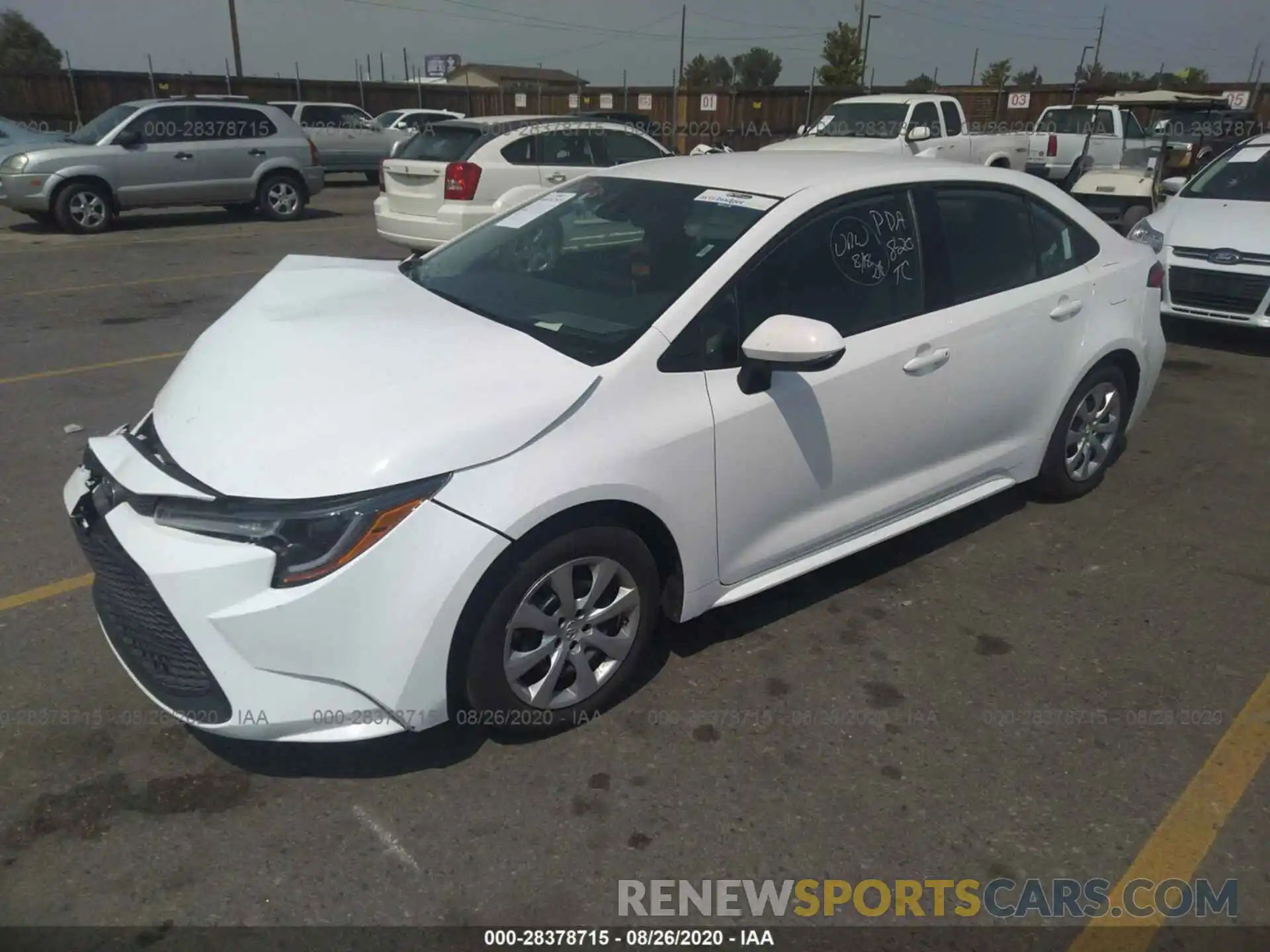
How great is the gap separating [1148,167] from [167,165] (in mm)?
14149

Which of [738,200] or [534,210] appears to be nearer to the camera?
[738,200]

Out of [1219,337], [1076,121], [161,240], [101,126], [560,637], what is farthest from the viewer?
[1076,121]

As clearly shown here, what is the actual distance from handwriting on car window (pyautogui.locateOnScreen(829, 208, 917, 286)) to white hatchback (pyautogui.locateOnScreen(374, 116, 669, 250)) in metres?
5.84

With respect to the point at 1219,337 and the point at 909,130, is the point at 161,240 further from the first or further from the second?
the point at 1219,337

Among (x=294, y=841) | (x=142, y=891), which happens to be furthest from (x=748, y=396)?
(x=142, y=891)

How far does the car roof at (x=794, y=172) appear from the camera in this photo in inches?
139

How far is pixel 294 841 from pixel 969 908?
5.87ft

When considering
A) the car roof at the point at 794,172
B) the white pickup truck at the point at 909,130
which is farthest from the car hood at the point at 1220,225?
the white pickup truck at the point at 909,130

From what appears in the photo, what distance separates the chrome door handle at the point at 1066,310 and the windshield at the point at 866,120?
1171 centimetres

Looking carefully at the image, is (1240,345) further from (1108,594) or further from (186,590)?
(186,590)

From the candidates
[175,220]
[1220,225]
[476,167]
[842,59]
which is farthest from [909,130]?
[842,59]

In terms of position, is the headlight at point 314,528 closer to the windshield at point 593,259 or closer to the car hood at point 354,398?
the car hood at point 354,398

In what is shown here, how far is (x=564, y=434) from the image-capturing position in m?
2.73

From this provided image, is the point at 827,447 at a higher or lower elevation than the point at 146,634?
higher
